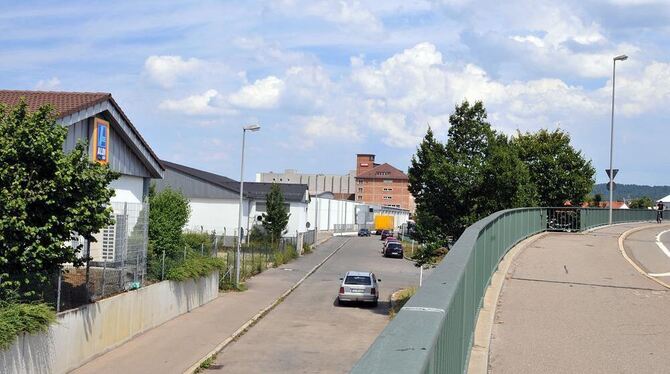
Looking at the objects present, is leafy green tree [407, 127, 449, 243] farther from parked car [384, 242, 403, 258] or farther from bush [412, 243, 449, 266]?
parked car [384, 242, 403, 258]

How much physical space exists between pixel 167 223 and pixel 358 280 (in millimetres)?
9637

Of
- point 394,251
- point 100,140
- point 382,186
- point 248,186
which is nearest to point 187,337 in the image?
point 100,140

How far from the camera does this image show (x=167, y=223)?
28.0 meters

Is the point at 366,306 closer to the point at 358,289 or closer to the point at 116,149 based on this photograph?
the point at 358,289

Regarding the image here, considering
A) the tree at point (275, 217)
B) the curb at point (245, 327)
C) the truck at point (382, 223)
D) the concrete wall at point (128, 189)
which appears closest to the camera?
the curb at point (245, 327)

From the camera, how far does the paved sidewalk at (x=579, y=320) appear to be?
8.05 metres

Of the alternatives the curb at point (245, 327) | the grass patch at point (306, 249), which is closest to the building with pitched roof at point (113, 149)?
the curb at point (245, 327)

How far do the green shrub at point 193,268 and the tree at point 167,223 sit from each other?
1.89 ft

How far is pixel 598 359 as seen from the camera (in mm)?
8203

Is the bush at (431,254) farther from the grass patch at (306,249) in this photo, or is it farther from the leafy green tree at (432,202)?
the grass patch at (306,249)

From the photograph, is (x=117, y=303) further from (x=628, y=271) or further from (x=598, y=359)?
(x=598, y=359)

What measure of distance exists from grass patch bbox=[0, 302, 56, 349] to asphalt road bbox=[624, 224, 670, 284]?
13191 millimetres

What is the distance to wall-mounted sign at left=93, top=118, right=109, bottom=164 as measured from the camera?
25.1 m

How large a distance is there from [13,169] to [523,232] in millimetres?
14160
